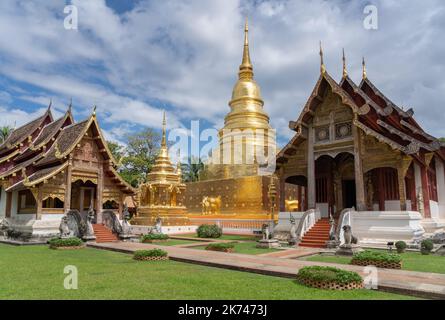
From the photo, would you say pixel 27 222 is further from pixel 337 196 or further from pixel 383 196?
pixel 383 196

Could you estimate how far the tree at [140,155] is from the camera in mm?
40781

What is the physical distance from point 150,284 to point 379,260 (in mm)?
6320

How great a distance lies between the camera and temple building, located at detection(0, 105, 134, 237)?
1856 cm

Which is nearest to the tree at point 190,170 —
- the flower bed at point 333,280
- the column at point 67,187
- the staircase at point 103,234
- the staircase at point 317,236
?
the staircase at point 103,234

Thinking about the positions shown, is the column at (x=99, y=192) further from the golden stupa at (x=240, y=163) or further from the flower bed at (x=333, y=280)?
the flower bed at (x=333, y=280)

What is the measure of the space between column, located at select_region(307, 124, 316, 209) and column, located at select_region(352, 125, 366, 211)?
7.31ft

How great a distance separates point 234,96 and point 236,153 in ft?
23.8

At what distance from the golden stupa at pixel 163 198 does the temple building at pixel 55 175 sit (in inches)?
167

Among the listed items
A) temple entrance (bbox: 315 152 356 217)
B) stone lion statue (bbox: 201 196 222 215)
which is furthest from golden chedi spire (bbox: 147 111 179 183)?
temple entrance (bbox: 315 152 356 217)

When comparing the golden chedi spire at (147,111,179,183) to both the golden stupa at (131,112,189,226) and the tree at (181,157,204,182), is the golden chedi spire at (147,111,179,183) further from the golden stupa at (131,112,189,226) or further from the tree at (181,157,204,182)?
the tree at (181,157,204,182)

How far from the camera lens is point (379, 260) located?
9.93 m

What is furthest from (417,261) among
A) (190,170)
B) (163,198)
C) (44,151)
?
(190,170)

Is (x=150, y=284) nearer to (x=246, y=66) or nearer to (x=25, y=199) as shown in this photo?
(x=25, y=199)

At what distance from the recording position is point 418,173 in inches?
703
